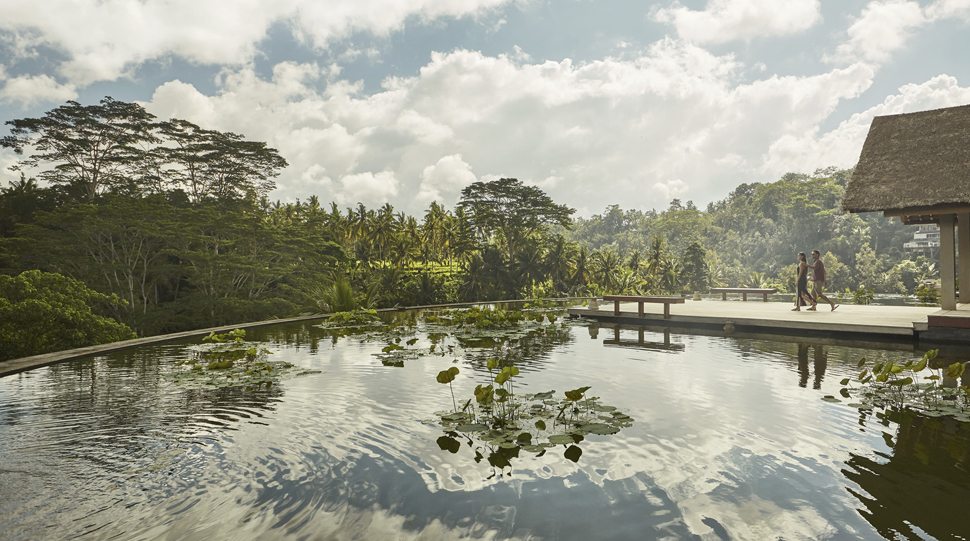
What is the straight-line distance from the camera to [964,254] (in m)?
12.8

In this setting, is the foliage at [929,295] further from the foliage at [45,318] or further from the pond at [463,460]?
the foliage at [45,318]

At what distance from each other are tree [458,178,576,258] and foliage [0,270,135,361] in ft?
99.2

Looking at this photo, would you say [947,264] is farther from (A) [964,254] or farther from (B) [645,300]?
(B) [645,300]

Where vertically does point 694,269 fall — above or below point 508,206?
below

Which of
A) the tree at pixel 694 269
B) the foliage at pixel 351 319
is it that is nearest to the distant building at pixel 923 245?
the tree at pixel 694 269

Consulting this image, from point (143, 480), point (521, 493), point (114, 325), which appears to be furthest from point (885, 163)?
point (114, 325)

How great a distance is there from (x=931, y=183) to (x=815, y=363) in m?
7.01

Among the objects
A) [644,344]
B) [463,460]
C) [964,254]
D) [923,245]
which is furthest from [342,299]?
[923,245]

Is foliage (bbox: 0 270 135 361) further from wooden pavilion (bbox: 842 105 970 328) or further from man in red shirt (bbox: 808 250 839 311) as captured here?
man in red shirt (bbox: 808 250 839 311)

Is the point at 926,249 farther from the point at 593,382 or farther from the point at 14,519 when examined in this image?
the point at 14,519

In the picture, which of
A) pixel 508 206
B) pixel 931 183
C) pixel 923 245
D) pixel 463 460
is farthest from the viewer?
pixel 923 245

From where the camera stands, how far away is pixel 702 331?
13961mm

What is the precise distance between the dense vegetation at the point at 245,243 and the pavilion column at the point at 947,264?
1762 cm

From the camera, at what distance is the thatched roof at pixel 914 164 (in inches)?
479
